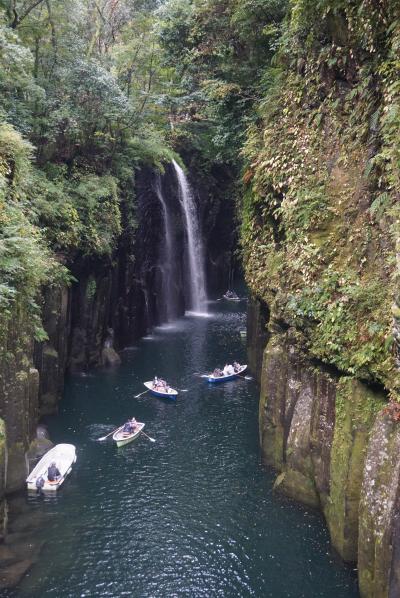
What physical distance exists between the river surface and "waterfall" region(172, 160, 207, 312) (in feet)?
74.2

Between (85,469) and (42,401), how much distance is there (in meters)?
5.38

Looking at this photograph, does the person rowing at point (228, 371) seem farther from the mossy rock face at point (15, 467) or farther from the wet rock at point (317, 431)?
the mossy rock face at point (15, 467)

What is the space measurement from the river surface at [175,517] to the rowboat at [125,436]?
11.9 inches

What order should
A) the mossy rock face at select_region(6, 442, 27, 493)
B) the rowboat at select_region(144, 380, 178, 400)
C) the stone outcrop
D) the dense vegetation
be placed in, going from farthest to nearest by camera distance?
the rowboat at select_region(144, 380, 178, 400) → the mossy rock face at select_region(6, 442, 27, 493) → the dense vegetation → the stone outcrop

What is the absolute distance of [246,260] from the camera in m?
23.0

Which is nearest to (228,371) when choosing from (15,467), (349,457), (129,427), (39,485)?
(129,427)

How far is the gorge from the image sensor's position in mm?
13414

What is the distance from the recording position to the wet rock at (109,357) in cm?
3164

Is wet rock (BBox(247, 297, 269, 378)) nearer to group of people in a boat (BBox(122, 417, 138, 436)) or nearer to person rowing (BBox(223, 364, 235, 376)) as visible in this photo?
person rowing (BBox(223, 364, 235, 376))

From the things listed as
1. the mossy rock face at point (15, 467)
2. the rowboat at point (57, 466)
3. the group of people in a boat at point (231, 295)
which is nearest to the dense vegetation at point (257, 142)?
the mossy rock face at point (15, 467)

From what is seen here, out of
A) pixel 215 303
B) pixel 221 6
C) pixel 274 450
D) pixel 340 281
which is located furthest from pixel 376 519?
pixel 215 303

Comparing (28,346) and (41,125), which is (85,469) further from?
(41,125)

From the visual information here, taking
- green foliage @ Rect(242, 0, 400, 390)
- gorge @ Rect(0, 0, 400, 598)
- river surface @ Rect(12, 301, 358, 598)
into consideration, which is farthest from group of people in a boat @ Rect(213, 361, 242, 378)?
green foliage @ Rect(242, 0, 400, 390)

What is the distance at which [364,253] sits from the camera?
48.1ft
